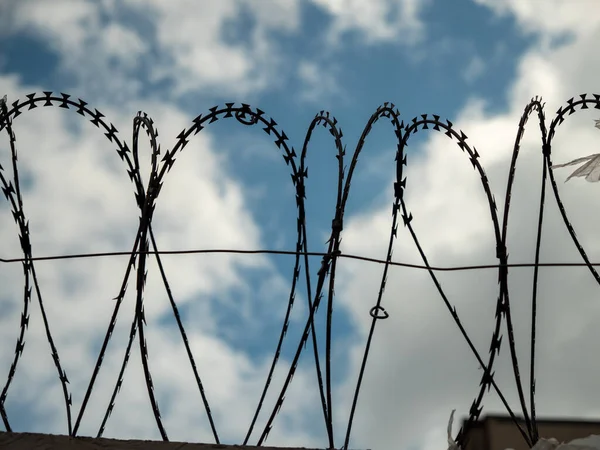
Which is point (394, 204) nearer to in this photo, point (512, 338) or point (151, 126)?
point (512, 338)

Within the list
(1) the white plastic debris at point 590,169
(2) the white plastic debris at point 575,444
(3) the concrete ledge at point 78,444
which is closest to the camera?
(2) the white plastic debris at point 575,444

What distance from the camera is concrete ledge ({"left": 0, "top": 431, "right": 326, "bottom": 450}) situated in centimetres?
200

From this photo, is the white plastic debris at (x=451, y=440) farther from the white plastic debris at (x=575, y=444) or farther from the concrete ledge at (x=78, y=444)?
the concrete ledge at (x=78, y=444)

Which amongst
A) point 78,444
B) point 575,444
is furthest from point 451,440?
point 78,444

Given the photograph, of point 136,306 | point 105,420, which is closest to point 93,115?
point 136,306

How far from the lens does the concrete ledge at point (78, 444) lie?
200cm

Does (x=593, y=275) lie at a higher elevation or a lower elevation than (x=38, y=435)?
higher

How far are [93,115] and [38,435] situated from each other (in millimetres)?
1763

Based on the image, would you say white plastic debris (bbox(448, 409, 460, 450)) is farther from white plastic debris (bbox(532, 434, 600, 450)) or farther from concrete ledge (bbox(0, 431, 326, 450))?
concrete ledge (bbox(0, 431, 326, 450))

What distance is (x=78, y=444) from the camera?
6.61 feet

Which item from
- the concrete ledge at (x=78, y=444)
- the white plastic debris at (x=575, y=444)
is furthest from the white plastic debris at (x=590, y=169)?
the concrete ledge at (x=78, y=444)

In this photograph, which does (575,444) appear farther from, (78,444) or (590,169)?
(78,444)

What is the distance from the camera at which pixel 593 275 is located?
2.79 meters

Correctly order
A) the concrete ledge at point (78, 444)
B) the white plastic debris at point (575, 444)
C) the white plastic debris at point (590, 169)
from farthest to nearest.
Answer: the concrete ledge at point (78, 444) → the white plastic debris at point (590, 169) → the white plastic debris at point (575, 444)
